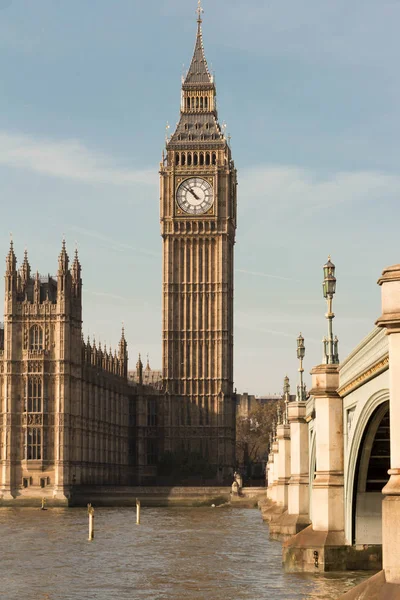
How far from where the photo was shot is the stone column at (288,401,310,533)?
44.0 metres

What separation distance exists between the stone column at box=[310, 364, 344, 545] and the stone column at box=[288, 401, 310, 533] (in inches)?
464

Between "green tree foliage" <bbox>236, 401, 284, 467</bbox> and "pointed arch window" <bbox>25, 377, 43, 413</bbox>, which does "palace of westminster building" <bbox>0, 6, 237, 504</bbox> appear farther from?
"green tree foliage" <bbox>236, 401, 284, 467</bbox>

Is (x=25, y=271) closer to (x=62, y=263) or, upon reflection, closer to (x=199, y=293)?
(x=62, y=263)

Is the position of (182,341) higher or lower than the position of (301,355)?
higher

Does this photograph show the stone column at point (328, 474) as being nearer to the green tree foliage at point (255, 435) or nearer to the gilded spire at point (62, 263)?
the gilded spire at point (62, 263)

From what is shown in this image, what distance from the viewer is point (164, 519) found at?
270 feet

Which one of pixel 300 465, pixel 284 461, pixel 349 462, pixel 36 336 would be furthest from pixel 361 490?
pixel 36 336

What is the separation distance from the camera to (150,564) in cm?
4350

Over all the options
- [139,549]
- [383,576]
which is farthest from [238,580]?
[383,576]

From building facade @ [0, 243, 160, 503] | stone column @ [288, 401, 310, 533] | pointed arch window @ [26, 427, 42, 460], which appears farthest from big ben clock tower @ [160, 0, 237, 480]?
stone column @ [288, 401, 310, 533]

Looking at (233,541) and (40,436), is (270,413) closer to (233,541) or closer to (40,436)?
(40,436)

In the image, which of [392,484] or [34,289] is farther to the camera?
[34,289]

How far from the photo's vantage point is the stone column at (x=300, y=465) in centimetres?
4397

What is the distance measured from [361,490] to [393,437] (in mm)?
12275
